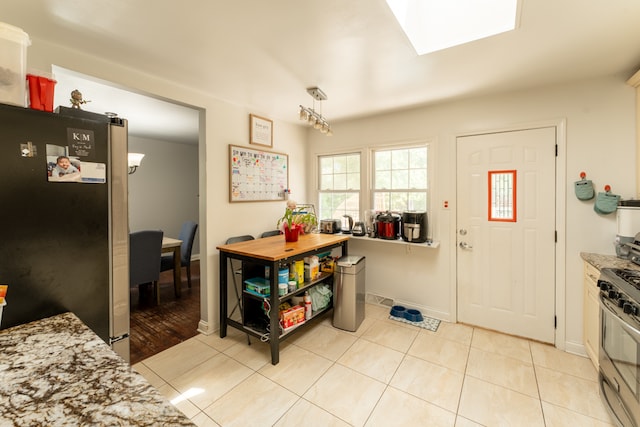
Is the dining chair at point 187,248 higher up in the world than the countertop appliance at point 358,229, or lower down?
lower down

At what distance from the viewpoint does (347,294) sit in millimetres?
2744

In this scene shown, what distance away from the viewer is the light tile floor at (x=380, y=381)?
5.51 ft

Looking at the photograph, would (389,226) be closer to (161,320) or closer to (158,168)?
(161,320)

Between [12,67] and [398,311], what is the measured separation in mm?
3311

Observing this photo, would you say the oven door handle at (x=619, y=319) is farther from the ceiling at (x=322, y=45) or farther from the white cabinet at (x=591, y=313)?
the ceiling at (x=322, y=45)

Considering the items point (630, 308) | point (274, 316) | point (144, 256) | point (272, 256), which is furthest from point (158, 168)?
point (630, 308)

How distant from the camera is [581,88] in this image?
2.28 m

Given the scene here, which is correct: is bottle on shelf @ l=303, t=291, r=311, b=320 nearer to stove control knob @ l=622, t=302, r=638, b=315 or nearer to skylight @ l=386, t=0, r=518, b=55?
stove control knob @ l=622, t=302, r=638, b=315

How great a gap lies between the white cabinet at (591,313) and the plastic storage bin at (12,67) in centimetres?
335

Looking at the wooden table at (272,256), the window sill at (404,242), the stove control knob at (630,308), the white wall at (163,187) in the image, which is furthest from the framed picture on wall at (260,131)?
the stove control knob at (630,308)

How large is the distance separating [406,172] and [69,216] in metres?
3.01

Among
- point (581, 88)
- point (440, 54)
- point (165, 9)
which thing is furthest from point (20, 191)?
point (581, 88)

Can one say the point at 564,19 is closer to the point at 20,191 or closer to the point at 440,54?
the point at 440,54

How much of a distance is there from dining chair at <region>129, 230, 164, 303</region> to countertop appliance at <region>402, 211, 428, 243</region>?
2.83 metres
